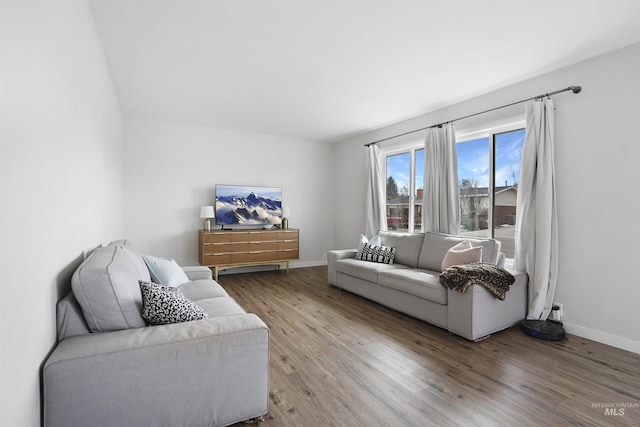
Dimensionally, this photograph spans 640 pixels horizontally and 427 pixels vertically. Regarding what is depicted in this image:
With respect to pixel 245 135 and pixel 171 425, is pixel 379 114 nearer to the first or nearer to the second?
pixel 245 135

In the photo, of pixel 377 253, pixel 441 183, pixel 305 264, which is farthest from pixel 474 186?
pixel 305 264

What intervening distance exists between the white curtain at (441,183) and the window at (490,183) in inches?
9.1

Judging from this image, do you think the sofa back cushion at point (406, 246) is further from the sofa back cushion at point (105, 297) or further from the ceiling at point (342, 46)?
the sofa back cushion at point (105, 297)

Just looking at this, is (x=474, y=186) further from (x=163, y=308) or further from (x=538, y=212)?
(x=163, y=308)

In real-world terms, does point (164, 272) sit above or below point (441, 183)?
below

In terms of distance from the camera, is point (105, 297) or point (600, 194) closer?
point (105, 297)

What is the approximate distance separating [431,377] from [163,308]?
1.84m

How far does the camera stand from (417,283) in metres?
3.29

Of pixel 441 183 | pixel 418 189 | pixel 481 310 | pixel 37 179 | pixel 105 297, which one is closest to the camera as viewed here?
pixel 37 179

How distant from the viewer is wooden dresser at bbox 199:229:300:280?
16.5 feet

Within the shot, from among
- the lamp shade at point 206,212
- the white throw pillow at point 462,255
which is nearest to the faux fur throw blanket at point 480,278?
the white throw pillow at point 462,255

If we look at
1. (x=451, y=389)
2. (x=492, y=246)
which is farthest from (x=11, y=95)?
(x=492, y=246)

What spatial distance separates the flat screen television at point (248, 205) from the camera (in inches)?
216

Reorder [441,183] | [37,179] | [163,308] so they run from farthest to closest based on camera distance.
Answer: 1. [441,183]
2. [163,308]
3. [37,179]
